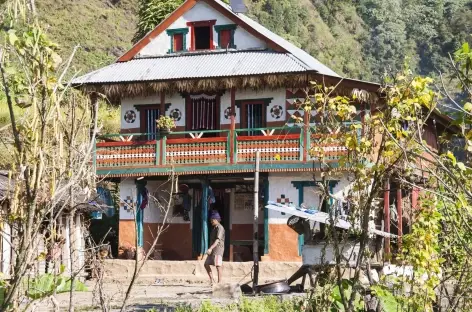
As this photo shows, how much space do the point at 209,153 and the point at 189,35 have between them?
13.4 ft

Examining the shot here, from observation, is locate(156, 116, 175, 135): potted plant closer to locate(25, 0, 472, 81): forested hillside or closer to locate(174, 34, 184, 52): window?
locate(174, 34, 184, 52): window

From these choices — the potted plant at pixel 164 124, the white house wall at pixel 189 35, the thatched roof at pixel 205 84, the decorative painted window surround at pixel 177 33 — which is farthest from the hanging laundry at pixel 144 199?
the decorative painted window surround at pixel 177 33

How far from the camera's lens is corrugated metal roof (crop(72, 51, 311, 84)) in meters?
23.8

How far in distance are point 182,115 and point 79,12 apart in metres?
34.8

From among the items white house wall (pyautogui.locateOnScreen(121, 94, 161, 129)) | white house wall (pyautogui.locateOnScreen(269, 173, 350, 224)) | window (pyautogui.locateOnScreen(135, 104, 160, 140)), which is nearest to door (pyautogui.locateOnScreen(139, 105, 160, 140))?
window (pyautogui.locateOnScreen(135, 104, 160, 140))

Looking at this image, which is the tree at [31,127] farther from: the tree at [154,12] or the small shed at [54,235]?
the tree at [154,12]

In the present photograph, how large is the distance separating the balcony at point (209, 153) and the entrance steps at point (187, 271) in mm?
2318

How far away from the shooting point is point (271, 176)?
24016 mm

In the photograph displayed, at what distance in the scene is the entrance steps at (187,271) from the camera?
22.2 meters

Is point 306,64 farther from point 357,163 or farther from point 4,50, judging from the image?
point 4,50

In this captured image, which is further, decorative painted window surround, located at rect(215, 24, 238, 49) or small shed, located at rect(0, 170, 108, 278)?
decorative painted window surround, located at rect(215, 24, 238, 49)

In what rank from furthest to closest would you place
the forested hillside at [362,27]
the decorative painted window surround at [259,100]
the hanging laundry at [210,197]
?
the forested hillside at [362,27] < the decorative painted window surround at [259,100] < the hanging laundry at [210,197]

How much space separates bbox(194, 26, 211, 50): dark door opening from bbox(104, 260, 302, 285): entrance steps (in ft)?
20.8

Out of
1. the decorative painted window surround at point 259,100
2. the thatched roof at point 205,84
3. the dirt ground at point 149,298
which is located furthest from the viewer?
the decorative painted window surround at point 259,100
